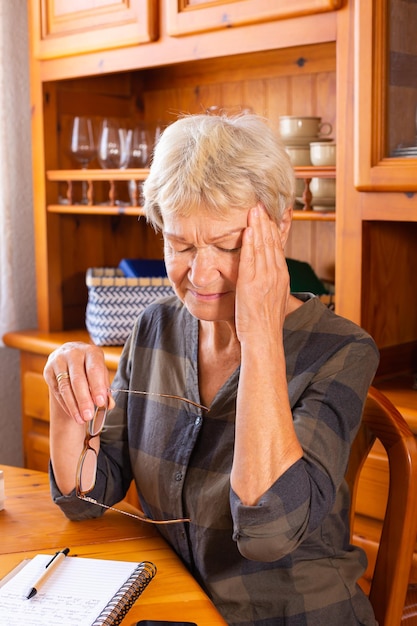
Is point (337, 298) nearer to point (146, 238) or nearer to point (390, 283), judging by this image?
point (390, 283)

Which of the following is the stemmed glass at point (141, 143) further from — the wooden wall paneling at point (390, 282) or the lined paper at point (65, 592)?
the lined paper at point (65, 592)

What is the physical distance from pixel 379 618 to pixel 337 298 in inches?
32.9

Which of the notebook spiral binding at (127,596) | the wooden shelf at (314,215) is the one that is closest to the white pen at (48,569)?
the notebook spiral binding at (127,596)

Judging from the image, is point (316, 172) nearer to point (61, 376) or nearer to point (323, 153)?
point (323, 153)

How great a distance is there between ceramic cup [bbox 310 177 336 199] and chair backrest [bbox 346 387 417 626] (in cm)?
87

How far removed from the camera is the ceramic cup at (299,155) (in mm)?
2195

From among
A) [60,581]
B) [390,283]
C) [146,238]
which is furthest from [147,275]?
[60,581]

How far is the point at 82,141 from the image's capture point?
8.68 ft

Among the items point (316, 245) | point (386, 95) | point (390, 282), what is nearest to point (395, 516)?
point (390, 282)

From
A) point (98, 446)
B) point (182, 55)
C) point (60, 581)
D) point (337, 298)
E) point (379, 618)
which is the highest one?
point (182, 55)

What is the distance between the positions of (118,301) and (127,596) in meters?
1.49

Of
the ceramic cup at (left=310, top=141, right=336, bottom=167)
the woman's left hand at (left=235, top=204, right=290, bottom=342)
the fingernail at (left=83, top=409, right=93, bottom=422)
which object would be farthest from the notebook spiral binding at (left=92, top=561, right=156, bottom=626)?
the ceramic cup at (left=310, top=141, right=336, bottom=167)

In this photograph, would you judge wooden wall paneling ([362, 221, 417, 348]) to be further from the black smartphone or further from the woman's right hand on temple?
the black smartphone

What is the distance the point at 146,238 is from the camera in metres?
3.09
